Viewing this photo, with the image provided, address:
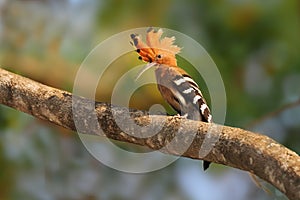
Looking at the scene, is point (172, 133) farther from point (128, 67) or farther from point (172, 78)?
point (128, 67)

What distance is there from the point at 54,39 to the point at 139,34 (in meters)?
0.79

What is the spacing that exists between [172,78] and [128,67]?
0.51 metres

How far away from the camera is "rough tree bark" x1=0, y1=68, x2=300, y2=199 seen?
64 cm

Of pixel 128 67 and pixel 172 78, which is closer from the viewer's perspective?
pixel 172 78

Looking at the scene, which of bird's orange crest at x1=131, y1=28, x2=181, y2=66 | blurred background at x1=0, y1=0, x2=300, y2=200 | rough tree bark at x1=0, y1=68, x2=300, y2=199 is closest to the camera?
rough tree bark at x1=0, y1=68, x2=300, y2=199

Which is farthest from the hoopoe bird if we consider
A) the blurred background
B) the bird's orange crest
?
the blurred background

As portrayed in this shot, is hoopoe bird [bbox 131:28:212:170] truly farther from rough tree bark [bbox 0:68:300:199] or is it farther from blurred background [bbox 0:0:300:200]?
blurred background [bbox 0:0:300:200]

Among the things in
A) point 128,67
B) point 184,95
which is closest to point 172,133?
point 184,95

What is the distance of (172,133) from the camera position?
2.43 ft

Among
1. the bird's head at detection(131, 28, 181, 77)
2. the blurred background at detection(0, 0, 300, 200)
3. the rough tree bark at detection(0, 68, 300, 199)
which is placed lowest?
the blurred background at detection(0, 0, 300, 200)

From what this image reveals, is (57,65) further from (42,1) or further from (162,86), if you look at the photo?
(162,86)

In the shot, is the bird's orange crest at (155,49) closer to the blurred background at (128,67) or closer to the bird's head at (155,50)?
the bird's head at (155,50)

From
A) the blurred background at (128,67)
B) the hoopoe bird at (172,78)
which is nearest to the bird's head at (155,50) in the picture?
the hoopoe bird at (172,78)

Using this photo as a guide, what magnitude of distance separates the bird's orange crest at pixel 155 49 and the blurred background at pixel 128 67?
0.50 metres
